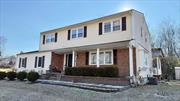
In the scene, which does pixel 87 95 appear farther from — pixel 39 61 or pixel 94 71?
pixel 39 61

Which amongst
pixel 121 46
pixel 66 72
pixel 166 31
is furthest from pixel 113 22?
pixel 166 31

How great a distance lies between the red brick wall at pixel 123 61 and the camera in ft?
45.4

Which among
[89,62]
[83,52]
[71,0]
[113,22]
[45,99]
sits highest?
[71,0]

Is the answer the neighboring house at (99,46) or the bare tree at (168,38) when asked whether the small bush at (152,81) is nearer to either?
the neighboring house at (99,46)

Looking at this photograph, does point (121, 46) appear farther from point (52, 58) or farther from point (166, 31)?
point (166, 31)

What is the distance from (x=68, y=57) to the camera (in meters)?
18.5

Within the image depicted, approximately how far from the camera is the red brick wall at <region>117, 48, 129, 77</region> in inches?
545

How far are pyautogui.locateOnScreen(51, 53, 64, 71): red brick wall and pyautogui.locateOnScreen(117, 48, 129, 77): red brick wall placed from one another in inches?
296

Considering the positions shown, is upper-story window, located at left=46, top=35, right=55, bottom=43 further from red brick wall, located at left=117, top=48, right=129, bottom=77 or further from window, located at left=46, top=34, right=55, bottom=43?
red brick wall, located at left=117, top=48, right=129, bottom=77

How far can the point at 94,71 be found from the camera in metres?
13.1

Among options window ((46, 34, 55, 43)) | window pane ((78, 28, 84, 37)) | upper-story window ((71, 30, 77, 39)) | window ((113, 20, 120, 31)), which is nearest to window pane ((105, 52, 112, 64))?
window ((113, 20, 120, 31))

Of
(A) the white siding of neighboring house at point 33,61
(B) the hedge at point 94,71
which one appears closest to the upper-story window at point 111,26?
(B) the hedge at point 94,71

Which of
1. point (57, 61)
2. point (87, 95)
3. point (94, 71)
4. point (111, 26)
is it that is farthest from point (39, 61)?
point (87, 95)

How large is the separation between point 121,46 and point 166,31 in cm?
2443
